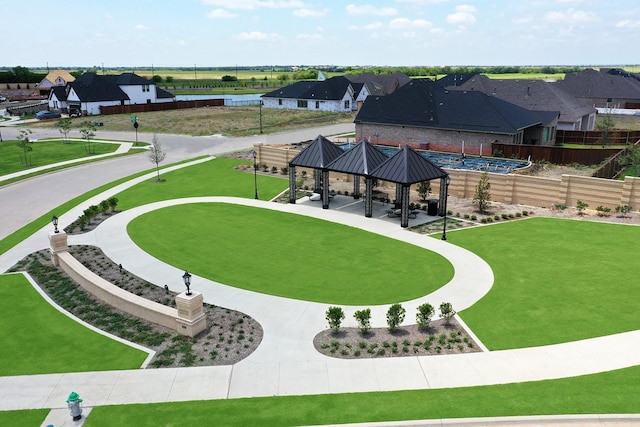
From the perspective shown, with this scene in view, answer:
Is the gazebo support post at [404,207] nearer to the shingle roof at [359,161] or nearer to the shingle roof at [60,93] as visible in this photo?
the shingle roof at [359,161]

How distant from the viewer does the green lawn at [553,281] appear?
1606 centimetres

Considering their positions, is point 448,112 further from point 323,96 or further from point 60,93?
point 60,93

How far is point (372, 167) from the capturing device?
96.4 feet

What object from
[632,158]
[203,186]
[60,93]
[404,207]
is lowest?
[203,186]

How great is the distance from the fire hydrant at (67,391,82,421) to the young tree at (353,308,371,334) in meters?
8.56

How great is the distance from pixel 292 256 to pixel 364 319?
7.84m

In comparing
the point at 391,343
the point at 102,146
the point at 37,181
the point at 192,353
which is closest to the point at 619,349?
the point at 391,343

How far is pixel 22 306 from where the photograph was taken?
18.5 meters

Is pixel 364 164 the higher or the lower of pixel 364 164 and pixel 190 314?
the higher

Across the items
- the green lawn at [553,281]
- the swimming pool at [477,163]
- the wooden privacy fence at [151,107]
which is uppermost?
the wooden privacy fence at [151,107]

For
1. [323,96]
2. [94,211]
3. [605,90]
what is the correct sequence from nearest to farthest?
[94,211], [605,90], [323,96]

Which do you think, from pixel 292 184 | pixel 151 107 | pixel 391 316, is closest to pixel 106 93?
pixel 151 107

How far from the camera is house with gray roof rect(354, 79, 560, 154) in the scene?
154ft

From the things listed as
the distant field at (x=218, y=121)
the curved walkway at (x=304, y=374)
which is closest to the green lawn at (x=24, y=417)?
the curved walkway at (x=304, y=374)
